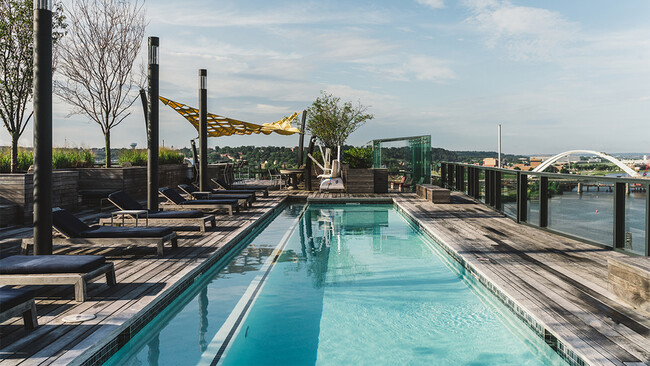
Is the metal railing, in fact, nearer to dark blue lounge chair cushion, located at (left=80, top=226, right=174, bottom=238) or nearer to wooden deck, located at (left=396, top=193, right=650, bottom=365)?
wooden deck, located at (left=396, top=193, right=650, bottom=365)

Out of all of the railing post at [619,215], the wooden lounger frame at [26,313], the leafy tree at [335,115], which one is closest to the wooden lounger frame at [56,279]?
the wooden lounger frame at [26,313]

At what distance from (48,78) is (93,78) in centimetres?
1018

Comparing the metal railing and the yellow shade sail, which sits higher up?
the yellow shade sail

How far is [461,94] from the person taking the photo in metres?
21.3

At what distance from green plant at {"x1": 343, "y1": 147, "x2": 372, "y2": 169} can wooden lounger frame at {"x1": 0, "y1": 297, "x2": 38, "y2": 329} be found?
A: 527 inches

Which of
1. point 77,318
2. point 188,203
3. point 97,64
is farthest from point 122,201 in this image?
point 97,64

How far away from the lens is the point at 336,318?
434 centimetres

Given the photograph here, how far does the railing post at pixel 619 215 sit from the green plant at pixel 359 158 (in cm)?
1069

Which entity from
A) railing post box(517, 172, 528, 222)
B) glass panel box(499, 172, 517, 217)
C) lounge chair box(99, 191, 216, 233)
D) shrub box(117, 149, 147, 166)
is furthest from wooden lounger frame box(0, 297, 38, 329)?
shrub box(117, 149, 147, 166)

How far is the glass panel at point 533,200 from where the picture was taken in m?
7.68

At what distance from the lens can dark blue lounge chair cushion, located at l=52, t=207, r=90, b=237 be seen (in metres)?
5.25

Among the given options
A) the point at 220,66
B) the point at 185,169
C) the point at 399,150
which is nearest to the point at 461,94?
the point at 399,150

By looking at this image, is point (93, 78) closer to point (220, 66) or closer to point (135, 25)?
point (135, 25)

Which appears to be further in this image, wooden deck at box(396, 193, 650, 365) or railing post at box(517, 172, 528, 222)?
railing post at box(517, 172, 528, 222)
